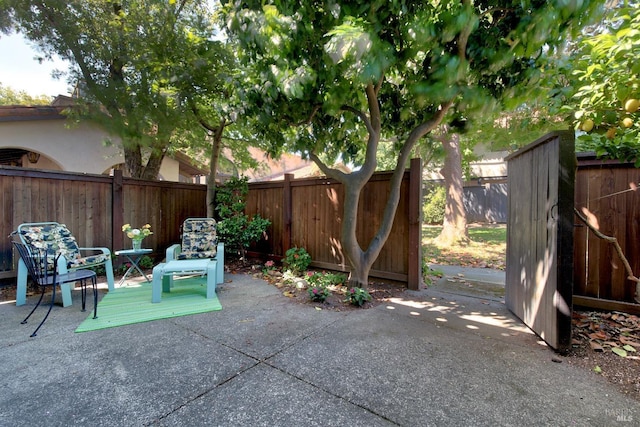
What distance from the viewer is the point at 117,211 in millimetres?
5234

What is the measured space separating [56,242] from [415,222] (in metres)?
5.06

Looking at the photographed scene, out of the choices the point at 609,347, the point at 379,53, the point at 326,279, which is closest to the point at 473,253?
the point at 326,279

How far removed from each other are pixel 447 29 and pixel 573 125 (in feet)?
4.64

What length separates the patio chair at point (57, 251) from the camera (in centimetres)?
349

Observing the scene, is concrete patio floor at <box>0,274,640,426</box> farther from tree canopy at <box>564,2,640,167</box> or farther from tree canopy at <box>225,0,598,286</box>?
tree canopy at <box>564,2,640,167</box>

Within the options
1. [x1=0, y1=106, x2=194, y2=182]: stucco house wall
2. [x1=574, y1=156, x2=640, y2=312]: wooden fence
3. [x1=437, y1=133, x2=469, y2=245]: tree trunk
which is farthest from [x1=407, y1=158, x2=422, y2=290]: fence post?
[x1=0, y1=106, x2=194, y2=182]: stucco house wall

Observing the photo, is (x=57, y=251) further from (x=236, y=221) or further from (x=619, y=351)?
(x=619, y=351)

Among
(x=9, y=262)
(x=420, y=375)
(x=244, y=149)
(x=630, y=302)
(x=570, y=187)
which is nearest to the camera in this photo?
(x=420, y=375)

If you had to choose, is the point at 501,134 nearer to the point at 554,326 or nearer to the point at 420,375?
the point at 554,326

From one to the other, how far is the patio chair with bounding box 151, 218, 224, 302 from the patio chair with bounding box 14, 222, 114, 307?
0.90 m

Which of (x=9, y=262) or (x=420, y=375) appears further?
(x=9, y=262)

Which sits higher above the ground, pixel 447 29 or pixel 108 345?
pixel 447 29

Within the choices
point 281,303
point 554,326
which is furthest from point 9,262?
point 554,326

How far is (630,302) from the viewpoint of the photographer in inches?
119
